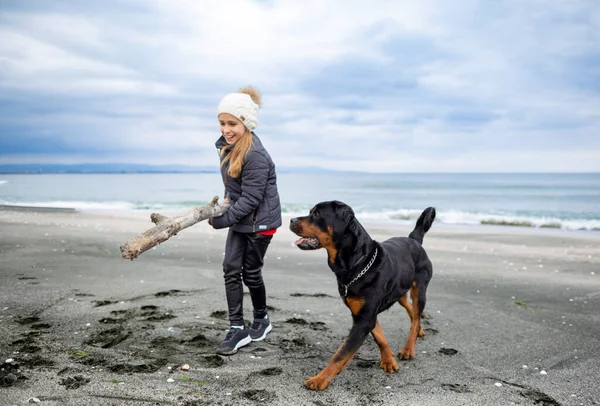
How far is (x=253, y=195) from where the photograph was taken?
4.64 metres

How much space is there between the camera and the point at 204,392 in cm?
372

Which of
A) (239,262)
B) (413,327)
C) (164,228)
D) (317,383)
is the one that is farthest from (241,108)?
(413,327)

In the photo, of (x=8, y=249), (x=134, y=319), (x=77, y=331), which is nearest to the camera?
(x=77, y=331)

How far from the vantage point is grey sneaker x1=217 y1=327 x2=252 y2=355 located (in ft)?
15.0

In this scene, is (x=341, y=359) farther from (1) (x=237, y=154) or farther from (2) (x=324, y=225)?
(1) (x=237, y=154)

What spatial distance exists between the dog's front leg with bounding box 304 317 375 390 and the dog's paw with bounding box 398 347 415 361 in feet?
2.68

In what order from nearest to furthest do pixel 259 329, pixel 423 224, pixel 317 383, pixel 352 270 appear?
pixel 317 383
pixel 352 270
pixel 259 329
pixel 423 224

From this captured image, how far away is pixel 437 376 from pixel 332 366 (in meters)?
1.00

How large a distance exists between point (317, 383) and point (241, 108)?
2552 millimetres

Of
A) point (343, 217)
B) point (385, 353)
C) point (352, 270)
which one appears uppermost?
point (343, 217)

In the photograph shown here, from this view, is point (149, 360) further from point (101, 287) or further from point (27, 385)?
point (101, 287)

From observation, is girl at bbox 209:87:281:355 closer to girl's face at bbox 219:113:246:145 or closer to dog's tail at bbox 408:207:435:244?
girl's face at bbox 219:113:246:145

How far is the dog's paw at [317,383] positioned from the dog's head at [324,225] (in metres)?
1.03

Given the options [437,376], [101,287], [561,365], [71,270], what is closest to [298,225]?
[437,376]
